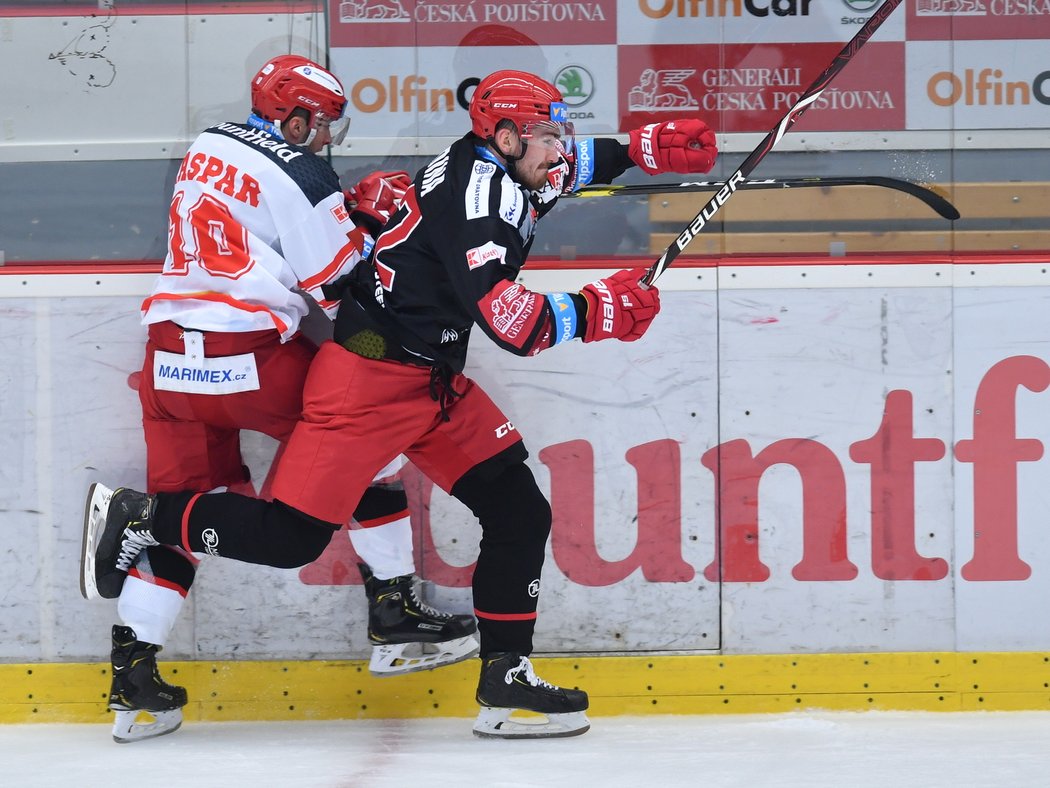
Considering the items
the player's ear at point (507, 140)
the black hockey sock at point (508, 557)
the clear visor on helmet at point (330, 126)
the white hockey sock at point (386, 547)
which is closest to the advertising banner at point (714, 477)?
the white hockey sock at point (386, 547)

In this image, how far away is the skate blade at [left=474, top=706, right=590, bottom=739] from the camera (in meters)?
2.71

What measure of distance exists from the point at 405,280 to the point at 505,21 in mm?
804

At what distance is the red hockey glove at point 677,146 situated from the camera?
2.74 meters

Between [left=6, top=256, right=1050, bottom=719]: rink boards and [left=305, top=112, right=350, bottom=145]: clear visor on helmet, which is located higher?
[left=305, top=112, right=350, bottom=145]: clear visor on helmet

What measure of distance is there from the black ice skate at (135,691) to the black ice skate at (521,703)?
0.73m

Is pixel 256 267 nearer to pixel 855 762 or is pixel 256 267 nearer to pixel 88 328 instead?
pixel 88 328

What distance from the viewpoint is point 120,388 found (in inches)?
117

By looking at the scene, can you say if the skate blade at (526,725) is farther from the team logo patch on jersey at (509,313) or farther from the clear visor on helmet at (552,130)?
Result: the clear visor on helmet at (552,130)

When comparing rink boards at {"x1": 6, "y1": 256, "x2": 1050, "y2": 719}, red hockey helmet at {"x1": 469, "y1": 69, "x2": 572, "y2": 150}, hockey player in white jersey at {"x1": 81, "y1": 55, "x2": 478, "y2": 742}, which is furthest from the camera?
rink boards at {"x1": 6, "y1": 256, "x2": 1050, "y2": 719}

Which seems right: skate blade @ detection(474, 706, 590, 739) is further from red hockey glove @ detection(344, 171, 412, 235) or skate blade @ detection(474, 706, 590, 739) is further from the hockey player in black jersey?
red hockey glove @ detection(344, 171, 412, 235)

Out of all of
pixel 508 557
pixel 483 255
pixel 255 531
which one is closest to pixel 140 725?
pixel 255 531

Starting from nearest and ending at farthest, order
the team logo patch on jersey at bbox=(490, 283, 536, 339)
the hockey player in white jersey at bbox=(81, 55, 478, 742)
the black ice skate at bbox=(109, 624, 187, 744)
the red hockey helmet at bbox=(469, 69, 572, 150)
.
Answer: the team logo patch on jersey at bbox=(490, 283, 536, 339) < the red hockey helmet at bbox=(469, 69, 572, 150) < the hockey player in white jersey at bbox=(81, 55, 478, 742) < the black ice skate at bbox=(109, 624, 187, 744)

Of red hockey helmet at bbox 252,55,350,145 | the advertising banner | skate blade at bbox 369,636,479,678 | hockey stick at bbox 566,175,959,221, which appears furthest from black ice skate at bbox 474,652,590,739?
red hockey helmet at bbox 252,55,350,145

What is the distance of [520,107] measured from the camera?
2512mm
